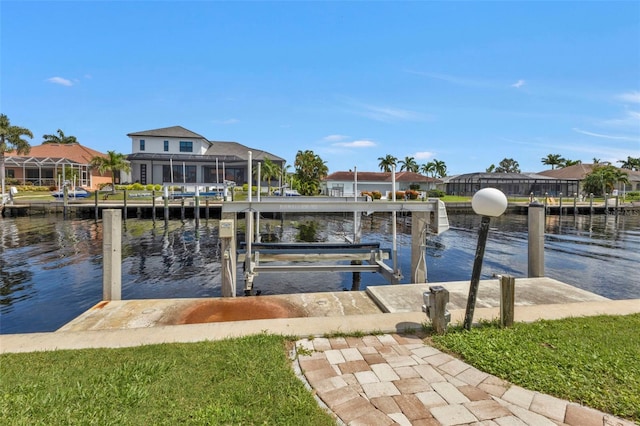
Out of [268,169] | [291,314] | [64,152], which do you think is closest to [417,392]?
[291,314]

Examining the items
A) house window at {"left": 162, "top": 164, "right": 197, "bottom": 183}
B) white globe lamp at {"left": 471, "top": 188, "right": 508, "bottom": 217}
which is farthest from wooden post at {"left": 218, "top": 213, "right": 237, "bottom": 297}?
house window at {"left": 162, "top": 164, "right": 197, "bottom": 183}

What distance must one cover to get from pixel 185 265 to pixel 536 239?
11797mm

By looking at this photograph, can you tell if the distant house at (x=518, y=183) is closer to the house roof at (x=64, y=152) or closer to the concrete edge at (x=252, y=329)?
the concrete edge at (x=252, y=329)

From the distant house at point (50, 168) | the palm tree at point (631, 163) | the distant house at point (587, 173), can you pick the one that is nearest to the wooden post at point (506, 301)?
the distant house at point (50, 168)

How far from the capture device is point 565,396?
10.3 feet

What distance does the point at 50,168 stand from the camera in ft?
146

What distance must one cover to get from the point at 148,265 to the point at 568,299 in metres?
13.4

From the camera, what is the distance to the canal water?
9469 millimetres

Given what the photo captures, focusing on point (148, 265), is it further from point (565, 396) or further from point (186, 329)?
point (565, 396)

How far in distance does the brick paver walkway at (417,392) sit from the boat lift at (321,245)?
10.3ft

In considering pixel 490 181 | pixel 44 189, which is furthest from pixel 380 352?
pixel 490 181

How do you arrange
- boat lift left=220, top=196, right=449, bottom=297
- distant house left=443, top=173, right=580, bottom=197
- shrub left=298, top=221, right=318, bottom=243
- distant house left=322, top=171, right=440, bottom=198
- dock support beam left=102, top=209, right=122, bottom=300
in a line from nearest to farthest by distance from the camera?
dock support beam left=102, top=209, right=122, bottom=300, boat lift left=220, top=196, right=449, bottom=297, shrub left=298, top=221, right=318, bottom=243, distant house left=443, top=173, right=580, bottom=197, distant house left=322, top=171, right=440, bottom=198

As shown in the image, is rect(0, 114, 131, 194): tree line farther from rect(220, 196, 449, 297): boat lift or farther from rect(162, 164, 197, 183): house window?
rect(220, 196, 449, 297): boat lift

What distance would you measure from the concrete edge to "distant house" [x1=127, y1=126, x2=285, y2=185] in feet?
129
